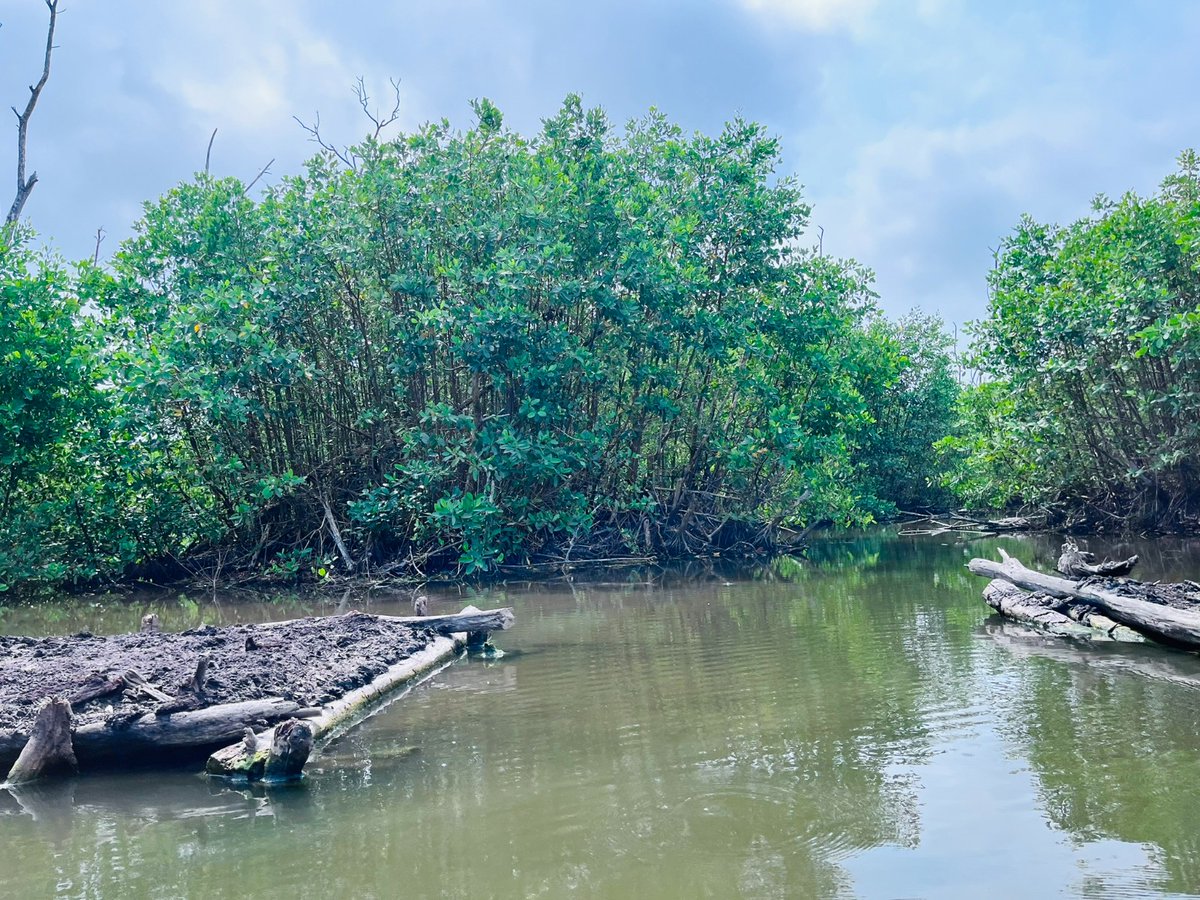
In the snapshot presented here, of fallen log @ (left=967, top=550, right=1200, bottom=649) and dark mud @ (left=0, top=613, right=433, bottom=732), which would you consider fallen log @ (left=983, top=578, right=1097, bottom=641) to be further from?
dark mud @ (left=0, top=613, right=433, bottom=732)

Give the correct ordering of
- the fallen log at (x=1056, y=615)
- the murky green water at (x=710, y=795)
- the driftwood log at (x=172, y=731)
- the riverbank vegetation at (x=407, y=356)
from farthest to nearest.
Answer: the riverbank vegetation at (x=407, y=356)
the fallen log at (x=1056, y=615)
the driftwood log at (x=172, y=731)
the murky green water at (x=710, y=795)

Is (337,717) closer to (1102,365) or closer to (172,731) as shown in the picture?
(172,731)

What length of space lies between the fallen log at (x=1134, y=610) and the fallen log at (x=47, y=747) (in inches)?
322

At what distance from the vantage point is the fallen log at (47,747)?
549 centimetres

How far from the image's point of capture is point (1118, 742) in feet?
18.0

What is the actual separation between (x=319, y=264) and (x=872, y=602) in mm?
10624

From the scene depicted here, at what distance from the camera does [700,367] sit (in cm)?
2006

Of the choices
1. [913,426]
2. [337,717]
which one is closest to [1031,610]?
[337,717]

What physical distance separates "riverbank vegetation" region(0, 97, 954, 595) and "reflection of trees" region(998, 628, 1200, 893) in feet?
33.4

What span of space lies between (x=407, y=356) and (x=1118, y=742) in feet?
44.1

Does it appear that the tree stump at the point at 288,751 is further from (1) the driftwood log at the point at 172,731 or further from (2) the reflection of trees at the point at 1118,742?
(2) the reflection of trees at the point at 1118,742

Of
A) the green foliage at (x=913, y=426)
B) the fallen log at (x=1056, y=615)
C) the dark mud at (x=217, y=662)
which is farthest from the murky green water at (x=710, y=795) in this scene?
the green foliage at (x=913, y=426)

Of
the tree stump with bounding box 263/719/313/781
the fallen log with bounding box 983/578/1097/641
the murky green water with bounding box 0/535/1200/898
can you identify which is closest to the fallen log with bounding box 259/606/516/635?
the murky green water with bounding box 0/535/1200/898

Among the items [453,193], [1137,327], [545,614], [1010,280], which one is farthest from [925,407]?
[545,614]
